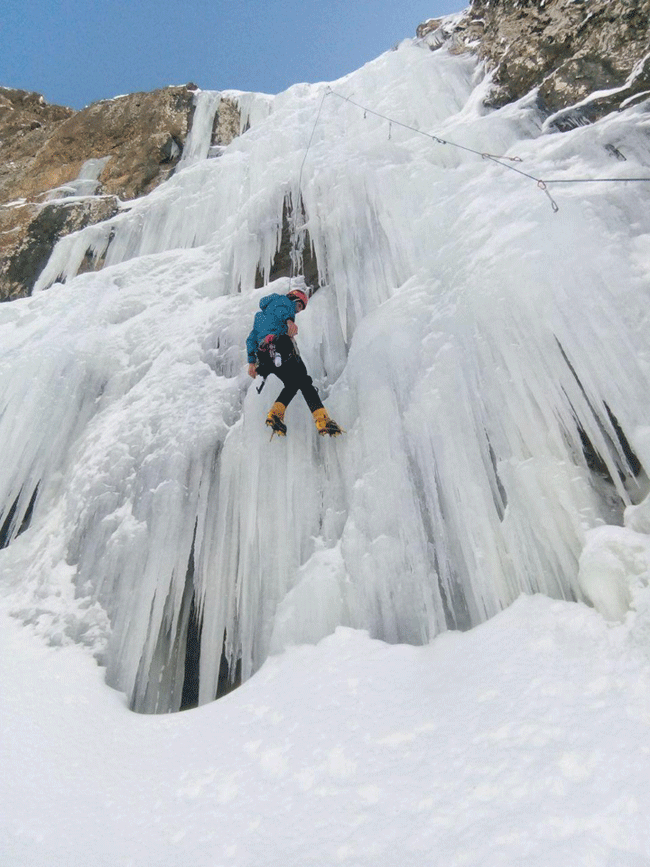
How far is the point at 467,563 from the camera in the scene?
2641mm

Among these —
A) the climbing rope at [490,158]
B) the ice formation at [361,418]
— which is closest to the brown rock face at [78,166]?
the ice formation at [361,418]

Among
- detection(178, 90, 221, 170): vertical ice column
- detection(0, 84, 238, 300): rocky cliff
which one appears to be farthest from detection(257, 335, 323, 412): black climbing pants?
detection(178, 90, 221, 170): vertical ice column

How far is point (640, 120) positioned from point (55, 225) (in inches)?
301

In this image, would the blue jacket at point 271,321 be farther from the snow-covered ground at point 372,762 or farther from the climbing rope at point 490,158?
the snow-covered ground at point 372,762

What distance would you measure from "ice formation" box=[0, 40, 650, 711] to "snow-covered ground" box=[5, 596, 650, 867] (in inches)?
12.0

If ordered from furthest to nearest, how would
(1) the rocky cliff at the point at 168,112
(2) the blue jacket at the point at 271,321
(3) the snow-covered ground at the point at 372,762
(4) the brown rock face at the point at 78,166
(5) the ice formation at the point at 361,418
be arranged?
(4) the brown rock face at the point at 78,166, (1) the rocky cliff at the point at 168,112, (2) the blue jacket at the point at 271,321, (5) the ice formation at the point at 361,418, (3) the snow-covered ground at the point at 372,762

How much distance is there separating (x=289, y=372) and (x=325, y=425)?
0.50 metres

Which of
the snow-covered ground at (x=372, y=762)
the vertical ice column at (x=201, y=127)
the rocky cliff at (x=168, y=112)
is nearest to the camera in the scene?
the snow-covered ground at (x=372, y=762)

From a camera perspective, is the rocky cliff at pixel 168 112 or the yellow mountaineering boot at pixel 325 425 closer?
the yellow mountaineering boot at pixel 325 425

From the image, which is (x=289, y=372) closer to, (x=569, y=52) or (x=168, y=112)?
(x=569, y=52)

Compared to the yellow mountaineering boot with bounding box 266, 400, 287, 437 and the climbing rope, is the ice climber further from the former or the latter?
the climbing rope

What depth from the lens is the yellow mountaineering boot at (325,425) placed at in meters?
3.36

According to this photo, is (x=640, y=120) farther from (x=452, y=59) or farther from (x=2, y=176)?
(x=2, y=176)

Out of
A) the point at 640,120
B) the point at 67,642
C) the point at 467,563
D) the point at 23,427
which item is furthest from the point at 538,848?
the point at 23,427
